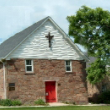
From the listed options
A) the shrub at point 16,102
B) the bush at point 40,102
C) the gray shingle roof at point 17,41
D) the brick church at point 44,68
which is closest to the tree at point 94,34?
the brick church at point 44,68

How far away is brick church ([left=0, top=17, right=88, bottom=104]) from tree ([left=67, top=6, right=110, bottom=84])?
1.29 meters

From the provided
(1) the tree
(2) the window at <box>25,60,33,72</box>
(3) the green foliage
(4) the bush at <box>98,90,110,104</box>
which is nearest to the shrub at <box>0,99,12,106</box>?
(3) the green foliage

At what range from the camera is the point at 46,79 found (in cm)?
2769

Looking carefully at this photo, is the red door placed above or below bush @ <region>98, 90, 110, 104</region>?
A: above

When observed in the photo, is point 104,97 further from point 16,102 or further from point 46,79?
point 16,102

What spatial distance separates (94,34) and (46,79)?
20.5ft

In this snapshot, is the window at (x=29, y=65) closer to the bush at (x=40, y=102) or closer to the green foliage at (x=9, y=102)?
the bush at (x=40, y=102)

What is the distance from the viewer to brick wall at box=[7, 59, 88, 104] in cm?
2647

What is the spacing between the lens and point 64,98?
28.2 metres

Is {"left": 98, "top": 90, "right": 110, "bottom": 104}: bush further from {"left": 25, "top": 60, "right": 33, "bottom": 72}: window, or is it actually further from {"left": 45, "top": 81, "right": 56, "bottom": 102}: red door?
{"left": 25, "top": 60, "right": 33, "bottom": 72}: window

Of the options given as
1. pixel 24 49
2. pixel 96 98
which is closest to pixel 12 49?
pixel 24 49

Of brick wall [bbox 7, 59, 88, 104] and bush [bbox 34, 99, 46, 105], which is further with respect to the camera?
bush [bbox 34, 99, 46, 105]

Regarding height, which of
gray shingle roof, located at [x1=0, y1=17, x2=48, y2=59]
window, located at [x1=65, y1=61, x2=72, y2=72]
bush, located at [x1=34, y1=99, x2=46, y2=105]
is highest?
gray shingle roof, located at [x1=0, y1=17, x2=48, y2=59]

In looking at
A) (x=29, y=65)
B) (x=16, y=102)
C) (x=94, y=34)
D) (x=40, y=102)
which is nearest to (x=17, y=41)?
(x=29, y=65)
